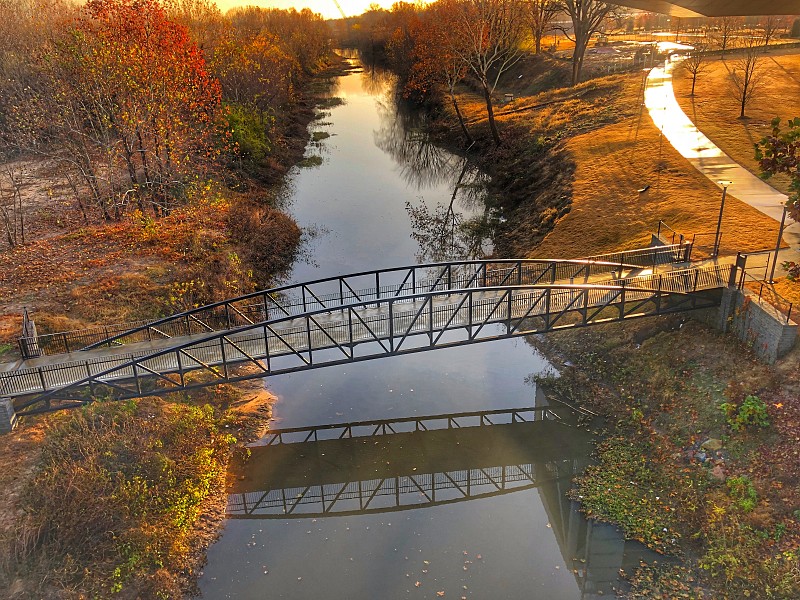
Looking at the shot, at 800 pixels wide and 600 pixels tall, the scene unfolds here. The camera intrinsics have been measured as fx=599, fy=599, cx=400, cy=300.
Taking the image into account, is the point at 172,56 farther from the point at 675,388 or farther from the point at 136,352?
the point at 675,388

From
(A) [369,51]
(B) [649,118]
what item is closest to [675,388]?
(B) [649,118]

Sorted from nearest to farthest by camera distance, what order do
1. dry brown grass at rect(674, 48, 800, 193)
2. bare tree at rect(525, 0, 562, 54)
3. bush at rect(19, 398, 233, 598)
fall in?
bush at rect(19, 398, 233, 598)
dry brown grass at rect(674, 48, 800, 193)
bare tree at rect(525, 0, 562, 54)

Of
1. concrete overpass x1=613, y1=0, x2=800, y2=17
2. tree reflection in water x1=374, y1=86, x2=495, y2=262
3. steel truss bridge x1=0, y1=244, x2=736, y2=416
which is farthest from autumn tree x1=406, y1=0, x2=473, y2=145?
steel truss bridge x1=0, y1=244, x2=736, y2=416

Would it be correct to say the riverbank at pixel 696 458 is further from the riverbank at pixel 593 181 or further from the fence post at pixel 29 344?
the fence post at pixel 29 344

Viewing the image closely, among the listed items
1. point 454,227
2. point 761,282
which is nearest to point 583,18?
point 454,227

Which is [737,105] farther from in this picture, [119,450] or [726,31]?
[119,450]

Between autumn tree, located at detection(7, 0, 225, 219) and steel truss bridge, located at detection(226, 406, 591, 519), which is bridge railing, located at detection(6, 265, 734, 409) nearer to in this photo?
steel truss bridge, located at detection(226, 406, 591, 519)

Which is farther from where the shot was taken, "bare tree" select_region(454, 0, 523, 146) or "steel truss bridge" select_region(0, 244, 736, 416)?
"bare tree" select_region(454, 0, 523, 146)

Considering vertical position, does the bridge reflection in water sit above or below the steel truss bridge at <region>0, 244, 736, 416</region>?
below
